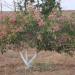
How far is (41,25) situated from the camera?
51.1ft

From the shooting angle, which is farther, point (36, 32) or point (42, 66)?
point (42, 66)

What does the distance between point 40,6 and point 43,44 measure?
3381mm

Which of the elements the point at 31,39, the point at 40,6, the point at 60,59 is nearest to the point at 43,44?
the point at 31,39

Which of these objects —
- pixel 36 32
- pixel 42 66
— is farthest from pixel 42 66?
pixel 36 32

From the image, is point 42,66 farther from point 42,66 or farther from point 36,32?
point 36,32

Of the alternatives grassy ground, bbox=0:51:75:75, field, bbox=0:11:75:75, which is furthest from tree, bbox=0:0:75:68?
grassy ground, bbox=0:51:75:75

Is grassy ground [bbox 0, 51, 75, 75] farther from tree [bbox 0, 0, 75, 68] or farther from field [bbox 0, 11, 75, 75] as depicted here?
tree [bbox 0, 0, 75, 68]

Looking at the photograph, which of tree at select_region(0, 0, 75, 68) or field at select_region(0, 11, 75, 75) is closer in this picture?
tree at select_region(0, 0, 75, 68)

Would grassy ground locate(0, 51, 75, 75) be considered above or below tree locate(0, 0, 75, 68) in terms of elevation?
below

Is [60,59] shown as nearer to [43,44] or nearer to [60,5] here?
[60,5]

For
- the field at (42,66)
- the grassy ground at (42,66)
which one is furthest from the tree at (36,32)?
the grassy ground at (42,66)

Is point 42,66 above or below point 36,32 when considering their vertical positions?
below

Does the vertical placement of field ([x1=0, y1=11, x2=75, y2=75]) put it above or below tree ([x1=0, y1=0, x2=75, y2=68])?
below

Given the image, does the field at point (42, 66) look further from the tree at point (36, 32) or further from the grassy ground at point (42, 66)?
the tree at point (36, 32)
